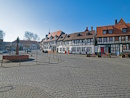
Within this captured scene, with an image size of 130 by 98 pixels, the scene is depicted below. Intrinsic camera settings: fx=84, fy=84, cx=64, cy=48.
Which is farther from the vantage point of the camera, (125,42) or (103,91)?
(125,42)

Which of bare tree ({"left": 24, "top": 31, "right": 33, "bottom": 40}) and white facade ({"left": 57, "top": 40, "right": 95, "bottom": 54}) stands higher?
bare tree ({"left": 24, "top": 31, "right": 33, "bottom": 40})

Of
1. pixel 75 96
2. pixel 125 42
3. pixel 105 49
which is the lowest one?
pixel 75 96

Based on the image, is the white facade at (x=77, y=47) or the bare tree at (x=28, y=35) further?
the bare tree at (x=28, y=35)

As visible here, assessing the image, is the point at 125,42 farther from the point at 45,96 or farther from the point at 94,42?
the point at 45,96

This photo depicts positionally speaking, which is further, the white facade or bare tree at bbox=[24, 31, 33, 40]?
bare tree at bbox=[24, 31, 33, 40]

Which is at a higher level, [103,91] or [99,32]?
[99,32]

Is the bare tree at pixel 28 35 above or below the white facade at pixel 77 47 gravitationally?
above

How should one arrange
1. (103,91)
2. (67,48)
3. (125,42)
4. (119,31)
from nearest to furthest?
1. (103,91)
2. (125,42)
3. (119,31)
4. (67,48)

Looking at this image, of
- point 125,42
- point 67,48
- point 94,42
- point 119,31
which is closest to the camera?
point 125,42

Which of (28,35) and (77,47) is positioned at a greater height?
(28,35)

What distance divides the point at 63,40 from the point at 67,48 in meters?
4.97

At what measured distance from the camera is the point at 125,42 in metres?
28.3

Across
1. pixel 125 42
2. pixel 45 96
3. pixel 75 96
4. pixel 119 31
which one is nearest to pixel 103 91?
pixel 75 96

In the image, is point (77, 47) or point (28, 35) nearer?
point (77, 47)
